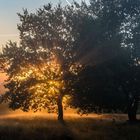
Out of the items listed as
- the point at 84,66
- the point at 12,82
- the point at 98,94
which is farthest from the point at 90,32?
the point at 12,82

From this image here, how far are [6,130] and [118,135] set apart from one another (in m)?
8.21

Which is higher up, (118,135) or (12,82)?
(12,82)

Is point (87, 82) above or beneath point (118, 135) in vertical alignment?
above

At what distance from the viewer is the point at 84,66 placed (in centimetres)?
3794

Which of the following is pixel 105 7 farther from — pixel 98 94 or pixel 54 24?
pixel 98 94

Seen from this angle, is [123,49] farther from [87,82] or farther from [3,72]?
[3,72]

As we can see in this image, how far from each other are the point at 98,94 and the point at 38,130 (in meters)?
10.2

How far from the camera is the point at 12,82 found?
132 ft

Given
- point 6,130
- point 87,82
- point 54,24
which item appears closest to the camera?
point 6,130

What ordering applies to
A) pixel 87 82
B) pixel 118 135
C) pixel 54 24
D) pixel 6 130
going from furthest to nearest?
pixel 54 24 < pixel 87 82 < pixel 118 135 < pixel 6 130

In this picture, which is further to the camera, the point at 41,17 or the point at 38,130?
the point at 41,17

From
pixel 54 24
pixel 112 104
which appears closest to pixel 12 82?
pixel 54 24

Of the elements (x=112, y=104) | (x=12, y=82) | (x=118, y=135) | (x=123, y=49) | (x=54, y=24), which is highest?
(x=54, y=24)

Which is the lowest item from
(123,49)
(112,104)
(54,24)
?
(112,104)
